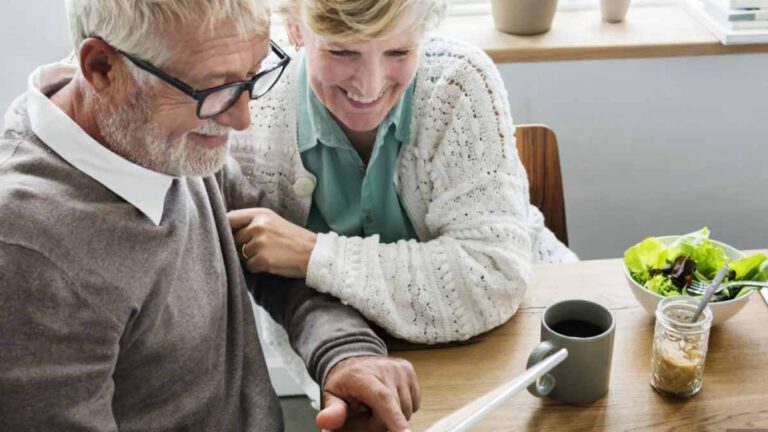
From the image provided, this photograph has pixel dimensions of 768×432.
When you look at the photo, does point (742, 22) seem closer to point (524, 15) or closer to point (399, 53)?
point (524, 15)

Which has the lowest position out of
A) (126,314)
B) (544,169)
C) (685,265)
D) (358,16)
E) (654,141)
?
(654,141)

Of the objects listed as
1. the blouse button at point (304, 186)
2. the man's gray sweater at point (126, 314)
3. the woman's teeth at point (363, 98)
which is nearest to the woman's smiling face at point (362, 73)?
the woman's teeth at point (363, 98)

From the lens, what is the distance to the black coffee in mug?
1.20 metres

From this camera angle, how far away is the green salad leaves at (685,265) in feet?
4.25

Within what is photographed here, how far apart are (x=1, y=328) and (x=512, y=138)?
810mm

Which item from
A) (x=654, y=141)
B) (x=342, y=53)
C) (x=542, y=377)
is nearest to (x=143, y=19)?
(x=342, y=53)

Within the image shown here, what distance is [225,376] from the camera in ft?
4.27

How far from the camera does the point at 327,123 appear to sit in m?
1.45

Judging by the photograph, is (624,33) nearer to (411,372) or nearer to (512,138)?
(512,138)

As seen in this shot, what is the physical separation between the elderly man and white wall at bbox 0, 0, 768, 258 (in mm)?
1170

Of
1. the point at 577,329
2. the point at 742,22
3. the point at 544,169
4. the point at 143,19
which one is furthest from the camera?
the point at 742,22

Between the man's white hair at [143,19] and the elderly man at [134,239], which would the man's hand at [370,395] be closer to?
the elderly man at [134,239]

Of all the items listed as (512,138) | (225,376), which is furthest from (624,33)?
(225,376)

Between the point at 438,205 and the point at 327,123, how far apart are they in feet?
0.75
